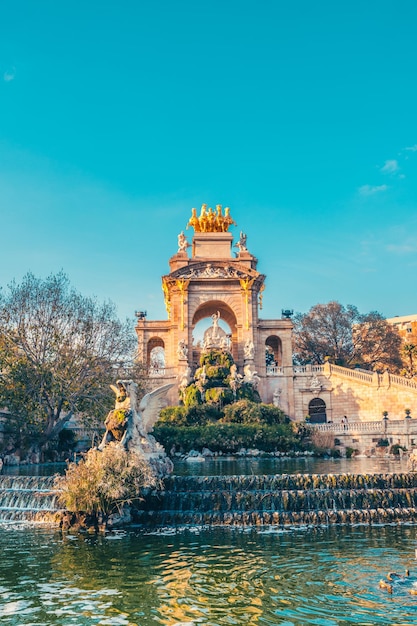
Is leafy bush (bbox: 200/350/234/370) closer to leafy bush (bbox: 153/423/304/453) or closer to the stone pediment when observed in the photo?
leafy bush (bbox: 153/423/304/453)

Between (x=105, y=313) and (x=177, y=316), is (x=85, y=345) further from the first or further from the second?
(x=177, y=316)

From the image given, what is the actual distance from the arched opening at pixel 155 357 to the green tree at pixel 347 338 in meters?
14.1

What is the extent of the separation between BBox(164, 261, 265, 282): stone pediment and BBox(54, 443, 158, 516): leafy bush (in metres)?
36.5

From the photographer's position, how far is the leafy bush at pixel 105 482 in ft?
49.3

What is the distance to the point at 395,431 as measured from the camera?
39000 mm

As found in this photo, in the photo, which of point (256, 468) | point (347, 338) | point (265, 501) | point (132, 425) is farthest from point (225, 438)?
point (347, 338)

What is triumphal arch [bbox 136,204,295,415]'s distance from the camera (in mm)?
50812

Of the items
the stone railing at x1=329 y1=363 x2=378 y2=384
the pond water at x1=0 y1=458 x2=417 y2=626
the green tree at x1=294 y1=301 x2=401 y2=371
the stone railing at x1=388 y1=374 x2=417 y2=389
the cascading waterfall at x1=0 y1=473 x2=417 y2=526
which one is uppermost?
the green tree at x1=294 y1=301 x2=401 y2=371

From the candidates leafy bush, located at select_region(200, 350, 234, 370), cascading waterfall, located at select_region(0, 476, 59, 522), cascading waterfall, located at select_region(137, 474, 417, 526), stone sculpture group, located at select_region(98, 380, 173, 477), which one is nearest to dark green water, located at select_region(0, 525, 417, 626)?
cascading waterfall, located at select_region(137, 474, 417, 526)

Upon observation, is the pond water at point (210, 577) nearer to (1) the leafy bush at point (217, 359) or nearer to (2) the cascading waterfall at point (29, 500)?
(2) the cascading waterfall at point (29, 500)

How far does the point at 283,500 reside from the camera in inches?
620

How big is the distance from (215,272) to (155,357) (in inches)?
512

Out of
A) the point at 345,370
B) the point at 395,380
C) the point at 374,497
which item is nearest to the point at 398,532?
the point at 374,497

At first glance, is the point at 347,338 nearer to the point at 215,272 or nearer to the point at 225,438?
the point at 215,272
